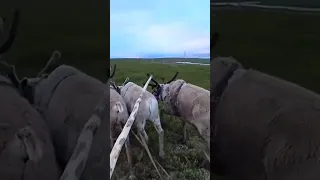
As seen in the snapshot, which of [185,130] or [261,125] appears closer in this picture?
[261,125]

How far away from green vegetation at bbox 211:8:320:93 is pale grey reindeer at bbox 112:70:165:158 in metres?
0.49

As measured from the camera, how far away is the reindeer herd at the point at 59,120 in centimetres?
246

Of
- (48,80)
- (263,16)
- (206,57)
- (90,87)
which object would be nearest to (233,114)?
(206,57)

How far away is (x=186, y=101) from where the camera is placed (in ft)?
9.27

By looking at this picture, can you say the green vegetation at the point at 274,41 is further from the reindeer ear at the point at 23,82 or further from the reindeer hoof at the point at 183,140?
the reindeer ear at the point at 23,82

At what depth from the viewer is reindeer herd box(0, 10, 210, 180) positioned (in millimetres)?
2465

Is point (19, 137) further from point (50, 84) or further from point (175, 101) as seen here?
point (175, 101)

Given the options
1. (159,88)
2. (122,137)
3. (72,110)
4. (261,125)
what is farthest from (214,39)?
(72,110)

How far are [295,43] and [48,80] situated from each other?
54.3 inches

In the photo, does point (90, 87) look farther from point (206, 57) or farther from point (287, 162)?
point (287, 162)

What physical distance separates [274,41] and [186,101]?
64cm

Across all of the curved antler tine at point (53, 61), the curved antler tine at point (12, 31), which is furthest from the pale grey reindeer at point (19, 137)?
A: the curved antler tine at point (53, 61)

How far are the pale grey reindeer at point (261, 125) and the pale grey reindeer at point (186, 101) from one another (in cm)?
8

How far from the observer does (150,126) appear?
272cm
